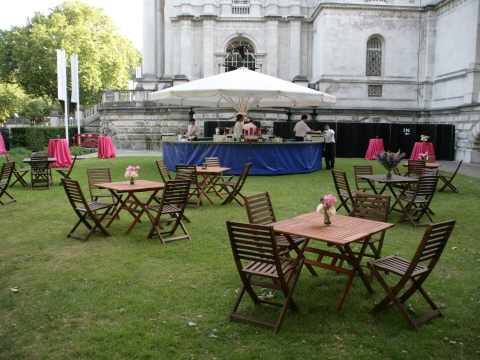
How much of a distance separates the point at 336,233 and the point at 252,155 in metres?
10.6

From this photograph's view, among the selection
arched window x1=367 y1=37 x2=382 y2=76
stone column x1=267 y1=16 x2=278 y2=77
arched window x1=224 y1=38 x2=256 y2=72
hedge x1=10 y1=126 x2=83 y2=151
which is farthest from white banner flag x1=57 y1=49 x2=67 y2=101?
arched window x1=367 y1=37 x2=382 y2=76

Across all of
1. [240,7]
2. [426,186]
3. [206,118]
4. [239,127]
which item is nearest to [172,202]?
[426,186]

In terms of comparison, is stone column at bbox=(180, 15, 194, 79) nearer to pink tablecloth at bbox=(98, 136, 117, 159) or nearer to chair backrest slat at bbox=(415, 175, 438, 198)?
pink tablecloth at bbox=(98, 136, 117, 159)

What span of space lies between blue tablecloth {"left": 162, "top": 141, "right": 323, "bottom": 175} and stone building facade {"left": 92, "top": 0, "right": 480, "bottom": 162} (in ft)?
32.7

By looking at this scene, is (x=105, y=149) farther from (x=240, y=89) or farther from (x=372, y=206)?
(x=372, y=206)

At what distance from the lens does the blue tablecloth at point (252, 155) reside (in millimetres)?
15227

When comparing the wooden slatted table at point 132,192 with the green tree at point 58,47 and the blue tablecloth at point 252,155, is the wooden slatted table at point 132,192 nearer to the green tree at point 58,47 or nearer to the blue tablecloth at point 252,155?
the blue tablecloth at point 252,155

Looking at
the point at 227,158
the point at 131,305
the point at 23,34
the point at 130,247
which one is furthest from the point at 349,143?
the point at 23,34

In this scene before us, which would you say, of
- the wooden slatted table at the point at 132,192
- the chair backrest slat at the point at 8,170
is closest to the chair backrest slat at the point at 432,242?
the wooden slatted table at the point at 132,192

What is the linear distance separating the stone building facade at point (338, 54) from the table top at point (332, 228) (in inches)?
738

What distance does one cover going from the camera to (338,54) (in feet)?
90.8

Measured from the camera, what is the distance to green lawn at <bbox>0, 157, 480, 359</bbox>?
4012mm

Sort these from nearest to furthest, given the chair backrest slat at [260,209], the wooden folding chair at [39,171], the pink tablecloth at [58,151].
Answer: the chair backrest slat at [260,209]
the wooden folding chair at [39,171]
the pink tablecloth at [58,151]

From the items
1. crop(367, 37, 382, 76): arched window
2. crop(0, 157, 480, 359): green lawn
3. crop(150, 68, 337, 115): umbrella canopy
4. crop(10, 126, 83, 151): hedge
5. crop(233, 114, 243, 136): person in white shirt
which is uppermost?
crop(367, 37, 382, 76): arched window
